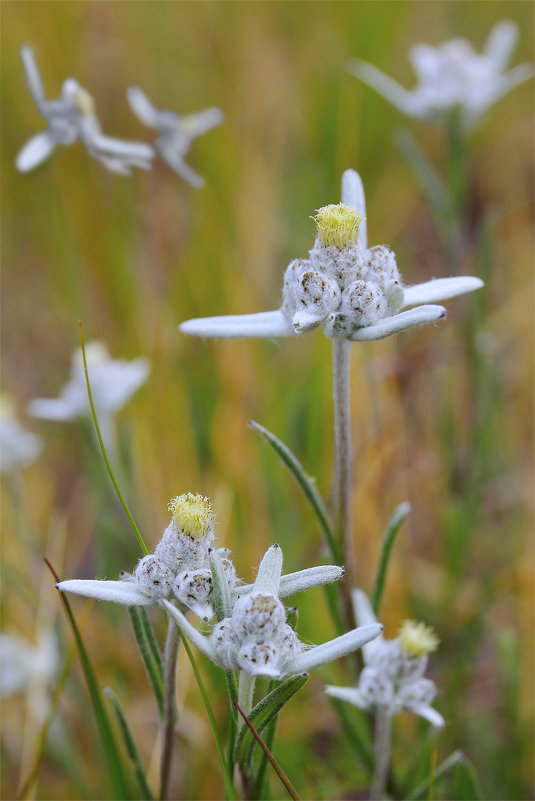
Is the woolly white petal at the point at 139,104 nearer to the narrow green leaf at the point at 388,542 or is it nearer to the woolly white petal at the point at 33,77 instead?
the woolly white petal at the point at 33,77

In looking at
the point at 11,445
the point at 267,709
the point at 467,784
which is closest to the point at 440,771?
the point at 467,784

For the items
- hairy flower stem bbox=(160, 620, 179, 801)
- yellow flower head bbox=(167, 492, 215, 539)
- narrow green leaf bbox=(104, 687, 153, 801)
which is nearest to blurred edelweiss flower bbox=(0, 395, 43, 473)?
narrow green leaf bbox=(104, 687, 153, 801)

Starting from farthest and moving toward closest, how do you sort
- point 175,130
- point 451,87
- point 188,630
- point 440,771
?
point 451,87 → point 175,130 → point 440,771 → point 188,630

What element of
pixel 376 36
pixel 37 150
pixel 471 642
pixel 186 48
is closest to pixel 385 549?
pixel 471 642

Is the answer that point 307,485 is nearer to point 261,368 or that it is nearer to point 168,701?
point 168,701

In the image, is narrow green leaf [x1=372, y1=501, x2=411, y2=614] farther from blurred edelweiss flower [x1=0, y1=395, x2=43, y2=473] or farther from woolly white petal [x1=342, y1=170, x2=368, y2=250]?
blurred edelweiss flower [x1=0, y1=395, x2=43, y2=473]

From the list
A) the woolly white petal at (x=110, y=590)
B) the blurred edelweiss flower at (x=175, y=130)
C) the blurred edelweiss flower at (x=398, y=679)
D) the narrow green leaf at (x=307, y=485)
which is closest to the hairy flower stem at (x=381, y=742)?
the blurred edelweiss flower at (x=398, y=679)

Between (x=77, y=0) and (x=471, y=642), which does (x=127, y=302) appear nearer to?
(x=471, y=642)
